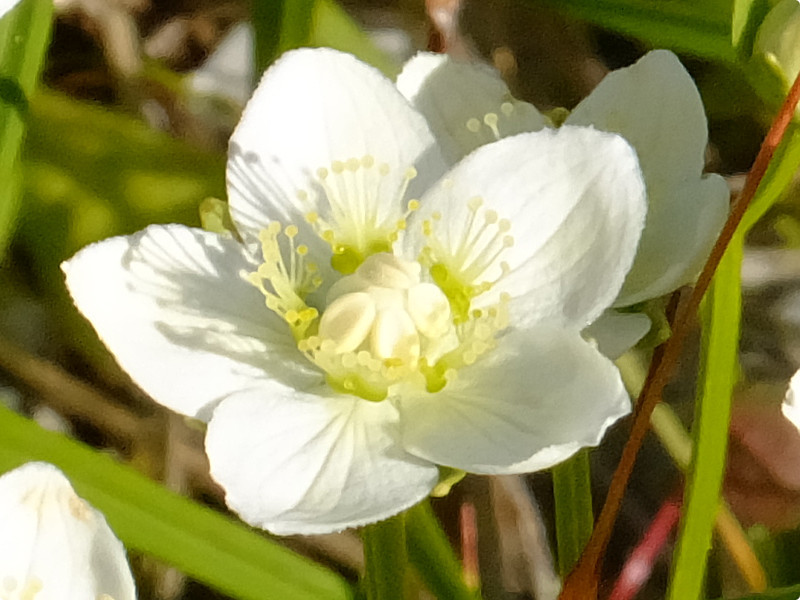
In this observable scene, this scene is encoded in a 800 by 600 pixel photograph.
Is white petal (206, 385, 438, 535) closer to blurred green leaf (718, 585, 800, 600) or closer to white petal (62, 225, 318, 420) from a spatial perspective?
white petal (62, 225, 318, 420)

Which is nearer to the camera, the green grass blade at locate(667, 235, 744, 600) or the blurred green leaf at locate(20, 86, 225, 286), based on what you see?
the green grass blade at locate(667, 235, 744, 600)

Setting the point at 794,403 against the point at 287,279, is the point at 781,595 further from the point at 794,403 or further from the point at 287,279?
the point at 287,279

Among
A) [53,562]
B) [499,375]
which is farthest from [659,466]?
[53,562]

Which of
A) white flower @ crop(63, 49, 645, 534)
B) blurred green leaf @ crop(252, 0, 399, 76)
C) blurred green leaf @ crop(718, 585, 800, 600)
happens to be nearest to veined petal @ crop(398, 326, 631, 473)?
white flower @ crop(63, 49, 645, 534)

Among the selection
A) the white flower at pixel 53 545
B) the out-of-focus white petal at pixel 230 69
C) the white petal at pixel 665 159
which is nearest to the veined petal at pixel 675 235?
the white petal at pixel 665 159

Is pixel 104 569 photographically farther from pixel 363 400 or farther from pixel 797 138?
pixel 797 138

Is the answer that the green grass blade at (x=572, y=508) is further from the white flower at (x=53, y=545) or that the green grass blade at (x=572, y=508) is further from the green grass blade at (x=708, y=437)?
the white flower at (x=53, y=545)

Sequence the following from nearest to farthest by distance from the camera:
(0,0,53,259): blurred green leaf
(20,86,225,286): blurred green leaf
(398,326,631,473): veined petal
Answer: (398,326,631,473): veined petal < (0,0,53,259): blurred green leaf < (20,86,225,286): blurred green leaf
